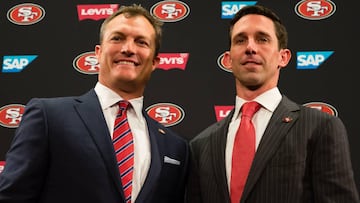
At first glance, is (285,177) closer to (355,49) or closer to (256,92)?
(256,92)

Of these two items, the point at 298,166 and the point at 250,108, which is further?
the point at 250,108

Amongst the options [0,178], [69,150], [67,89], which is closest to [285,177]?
[69,150]

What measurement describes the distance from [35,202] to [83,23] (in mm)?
1803

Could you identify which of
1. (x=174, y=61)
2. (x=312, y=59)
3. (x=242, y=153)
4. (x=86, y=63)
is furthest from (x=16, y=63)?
(x=312, y=59)

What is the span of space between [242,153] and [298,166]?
0.25 meters

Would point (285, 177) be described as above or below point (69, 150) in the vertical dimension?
below

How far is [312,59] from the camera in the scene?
3066 mm

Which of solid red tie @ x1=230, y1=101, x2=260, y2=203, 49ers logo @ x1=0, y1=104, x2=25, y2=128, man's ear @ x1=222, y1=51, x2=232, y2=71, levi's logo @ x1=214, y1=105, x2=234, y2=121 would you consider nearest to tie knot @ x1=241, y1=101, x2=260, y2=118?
solid red tie @ x1=230, y1=101, x2=260, y2=203

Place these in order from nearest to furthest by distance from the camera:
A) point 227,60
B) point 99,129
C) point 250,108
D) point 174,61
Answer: point 99,129 → point 250,108 → point 227,60 → point 174,61

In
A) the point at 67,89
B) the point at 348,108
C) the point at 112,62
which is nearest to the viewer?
the point at 112,62

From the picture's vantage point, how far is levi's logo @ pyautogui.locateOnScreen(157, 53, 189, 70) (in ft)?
10.4

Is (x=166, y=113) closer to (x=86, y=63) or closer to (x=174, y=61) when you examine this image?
(x=174, y=61)

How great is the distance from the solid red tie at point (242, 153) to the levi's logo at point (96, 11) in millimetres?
1630

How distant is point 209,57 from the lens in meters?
3.15
